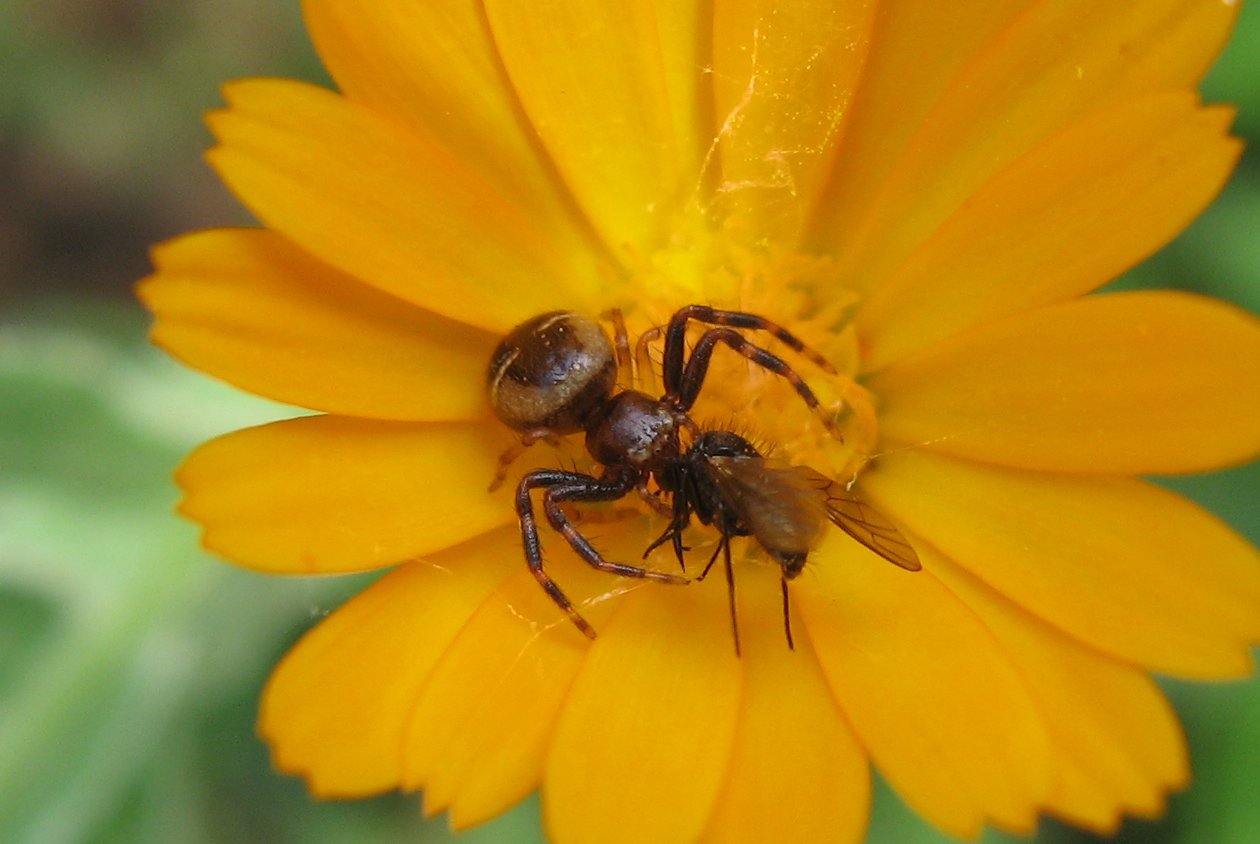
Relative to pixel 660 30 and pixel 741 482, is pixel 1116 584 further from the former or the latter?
pixel 660 30

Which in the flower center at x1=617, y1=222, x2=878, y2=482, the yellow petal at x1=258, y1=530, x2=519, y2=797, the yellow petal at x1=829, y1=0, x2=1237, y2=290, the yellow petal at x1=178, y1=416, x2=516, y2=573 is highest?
the yellow petal at x1=829, y1=0, x2=1237, y2=290

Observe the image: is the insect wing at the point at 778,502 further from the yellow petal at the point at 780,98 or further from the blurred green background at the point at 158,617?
the blurred green background at the point at 158,617

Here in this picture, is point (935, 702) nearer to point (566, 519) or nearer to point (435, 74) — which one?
point (566, 519)

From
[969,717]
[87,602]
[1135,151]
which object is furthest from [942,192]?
[87,602]

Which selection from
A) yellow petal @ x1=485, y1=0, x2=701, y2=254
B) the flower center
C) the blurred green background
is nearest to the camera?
yellow petal @ x1=485, y1=0, x2=701, y2=254

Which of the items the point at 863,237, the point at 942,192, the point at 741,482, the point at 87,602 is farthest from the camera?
the point at 87,602

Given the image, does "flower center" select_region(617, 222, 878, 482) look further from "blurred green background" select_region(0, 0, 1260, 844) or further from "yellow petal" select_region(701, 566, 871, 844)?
"blurred green background" select_region(0, 0, 1260, 844)

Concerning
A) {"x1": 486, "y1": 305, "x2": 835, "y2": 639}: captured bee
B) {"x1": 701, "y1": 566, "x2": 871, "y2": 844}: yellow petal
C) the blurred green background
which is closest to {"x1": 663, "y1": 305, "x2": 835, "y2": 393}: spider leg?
{"x1": 486, "y1": 305, "x2": 835, "y2": 639}: captured bee
